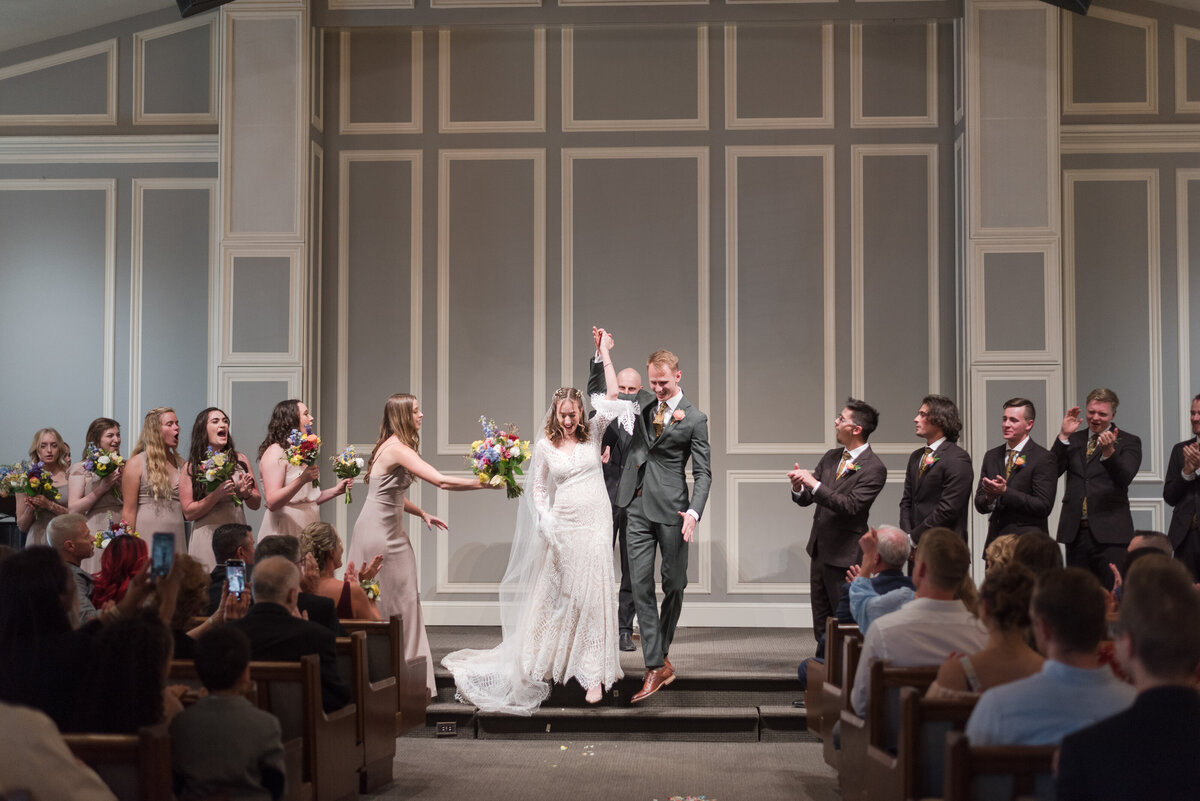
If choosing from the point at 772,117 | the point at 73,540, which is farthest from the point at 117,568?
the point at 772,117

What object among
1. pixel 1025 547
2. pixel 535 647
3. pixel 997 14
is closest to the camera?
pixel 1025 547

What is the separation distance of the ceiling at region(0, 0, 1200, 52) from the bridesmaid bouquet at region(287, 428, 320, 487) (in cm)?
427

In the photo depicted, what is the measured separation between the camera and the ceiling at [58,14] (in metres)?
7.94

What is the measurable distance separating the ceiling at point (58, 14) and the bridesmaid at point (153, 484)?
359cm

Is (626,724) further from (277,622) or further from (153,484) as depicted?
(153,484)

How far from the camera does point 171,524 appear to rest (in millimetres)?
6246

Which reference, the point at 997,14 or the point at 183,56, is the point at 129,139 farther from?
the point at 997,14

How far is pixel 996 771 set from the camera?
2.28 metres

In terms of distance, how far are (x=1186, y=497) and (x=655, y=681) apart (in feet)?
10.3

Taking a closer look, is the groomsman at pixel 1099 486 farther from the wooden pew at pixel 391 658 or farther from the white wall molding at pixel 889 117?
the wooden pew at pixel 391 658

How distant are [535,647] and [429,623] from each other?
267 centimetres

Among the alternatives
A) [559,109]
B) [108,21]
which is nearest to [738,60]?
[559,109]

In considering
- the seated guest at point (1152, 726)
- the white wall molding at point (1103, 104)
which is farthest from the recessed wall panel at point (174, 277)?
the seated guest at point (1152, 726)

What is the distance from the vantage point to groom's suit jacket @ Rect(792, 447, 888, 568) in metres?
5.64
